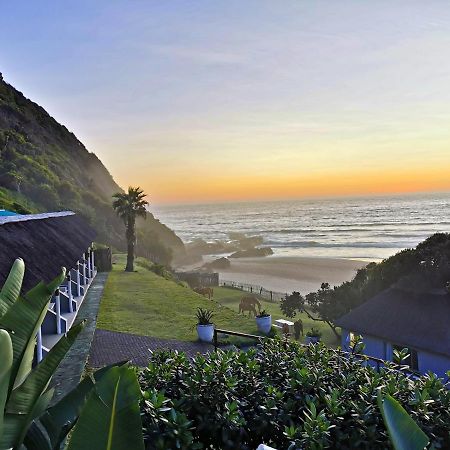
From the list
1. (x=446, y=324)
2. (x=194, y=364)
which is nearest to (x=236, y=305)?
(x=446, y=324)

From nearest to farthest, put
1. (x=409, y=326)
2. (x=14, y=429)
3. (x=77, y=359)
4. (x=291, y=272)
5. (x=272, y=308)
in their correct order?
(x=14, y=429) < (x=77, y=359) < (x=409, y=326) < (x=272, y=308) < (x=291, y=272)

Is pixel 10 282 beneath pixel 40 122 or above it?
beneath

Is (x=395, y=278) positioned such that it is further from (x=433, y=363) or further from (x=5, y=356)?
(x=5, y=356)

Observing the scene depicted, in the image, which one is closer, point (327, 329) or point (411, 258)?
point (411, 258)

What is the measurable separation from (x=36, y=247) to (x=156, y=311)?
8.83 meters

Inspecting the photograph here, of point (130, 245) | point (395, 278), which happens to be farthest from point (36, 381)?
point (130, 245)

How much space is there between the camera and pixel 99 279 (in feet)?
90.2

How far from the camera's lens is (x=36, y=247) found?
1223 cm

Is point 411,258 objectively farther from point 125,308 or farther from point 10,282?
point 10,282

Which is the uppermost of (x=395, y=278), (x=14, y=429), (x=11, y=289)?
(x=11, y=289)

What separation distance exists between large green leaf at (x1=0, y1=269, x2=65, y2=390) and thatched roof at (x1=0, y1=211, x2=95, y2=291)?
5.44m

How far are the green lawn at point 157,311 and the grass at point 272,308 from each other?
2.2 inches

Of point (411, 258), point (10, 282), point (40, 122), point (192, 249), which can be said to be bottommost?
point (192, 249)

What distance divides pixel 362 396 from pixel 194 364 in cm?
175
